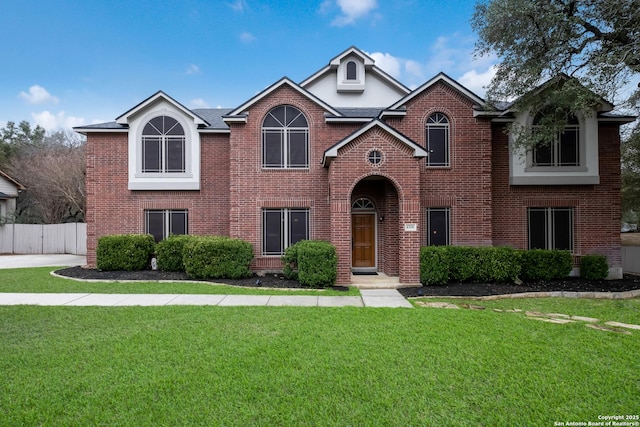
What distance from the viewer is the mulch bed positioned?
928 centimetres

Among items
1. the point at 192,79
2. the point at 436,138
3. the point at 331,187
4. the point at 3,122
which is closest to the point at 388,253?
the point at 331,187

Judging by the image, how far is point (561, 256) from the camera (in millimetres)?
10477

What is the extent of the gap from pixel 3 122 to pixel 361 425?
52532mm

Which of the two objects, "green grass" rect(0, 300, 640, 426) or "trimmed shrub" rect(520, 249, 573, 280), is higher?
"trimmed shrub" rect(520, 249, 573, 280)

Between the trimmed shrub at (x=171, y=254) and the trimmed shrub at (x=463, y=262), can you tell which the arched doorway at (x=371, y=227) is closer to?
the trimmed shrub at (x=463, y=262)

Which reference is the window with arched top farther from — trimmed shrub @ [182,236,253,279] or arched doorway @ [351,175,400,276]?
trimmed shrub @ [182,236,253,279]

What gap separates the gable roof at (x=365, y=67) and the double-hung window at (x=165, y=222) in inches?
309

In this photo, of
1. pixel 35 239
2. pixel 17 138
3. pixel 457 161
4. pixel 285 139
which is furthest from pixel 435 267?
pixel 17 138

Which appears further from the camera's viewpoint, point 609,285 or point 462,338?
point 609,285

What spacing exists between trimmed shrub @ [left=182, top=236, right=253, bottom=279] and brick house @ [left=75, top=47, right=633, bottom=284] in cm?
125

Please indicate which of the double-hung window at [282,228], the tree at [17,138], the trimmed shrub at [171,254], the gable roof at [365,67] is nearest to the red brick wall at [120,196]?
the trimmed shrub at [171,254]

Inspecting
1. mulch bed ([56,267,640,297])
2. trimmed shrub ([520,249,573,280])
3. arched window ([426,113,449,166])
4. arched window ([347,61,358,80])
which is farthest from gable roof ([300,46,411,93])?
mulch bed ([56,267,640,297])

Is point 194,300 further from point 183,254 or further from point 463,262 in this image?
point 463,262

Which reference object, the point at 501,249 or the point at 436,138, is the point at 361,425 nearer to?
the point at 501,249
